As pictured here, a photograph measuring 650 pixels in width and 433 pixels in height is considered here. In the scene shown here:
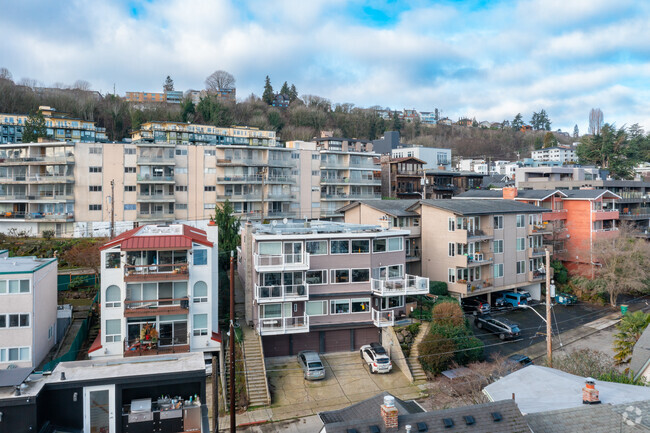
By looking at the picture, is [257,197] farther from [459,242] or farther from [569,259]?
[569,259]

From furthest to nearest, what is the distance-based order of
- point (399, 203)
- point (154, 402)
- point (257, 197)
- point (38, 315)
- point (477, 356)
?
point (257, 197), point (399, 203), point (477, 356), point (38, 315), point (154, 402)

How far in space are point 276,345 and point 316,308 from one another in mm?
3439

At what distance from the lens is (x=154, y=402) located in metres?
19.0

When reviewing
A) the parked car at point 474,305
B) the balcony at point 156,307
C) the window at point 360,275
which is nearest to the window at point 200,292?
the balcony at point 156,307

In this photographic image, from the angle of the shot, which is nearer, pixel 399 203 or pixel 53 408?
pixel 53 408

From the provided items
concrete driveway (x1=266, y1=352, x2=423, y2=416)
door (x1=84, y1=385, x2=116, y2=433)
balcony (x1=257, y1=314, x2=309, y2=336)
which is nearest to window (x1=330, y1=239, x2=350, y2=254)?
balcony (x1=257, y1=314, x2=309, y2=336)

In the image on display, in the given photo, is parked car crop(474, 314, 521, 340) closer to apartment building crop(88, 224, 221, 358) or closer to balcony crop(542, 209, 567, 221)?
balcony crop(542, 209, 567, 221)

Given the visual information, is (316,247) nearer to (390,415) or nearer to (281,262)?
(281,262)

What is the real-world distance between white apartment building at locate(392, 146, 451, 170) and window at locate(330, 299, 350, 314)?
55236 mm

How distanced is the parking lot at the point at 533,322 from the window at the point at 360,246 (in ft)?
34.0

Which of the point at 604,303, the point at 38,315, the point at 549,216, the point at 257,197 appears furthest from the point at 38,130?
the point at 604,303

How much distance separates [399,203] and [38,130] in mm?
48749

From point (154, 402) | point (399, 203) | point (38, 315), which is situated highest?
point (399, 203)

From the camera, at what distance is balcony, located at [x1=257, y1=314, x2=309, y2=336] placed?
92.3ft
